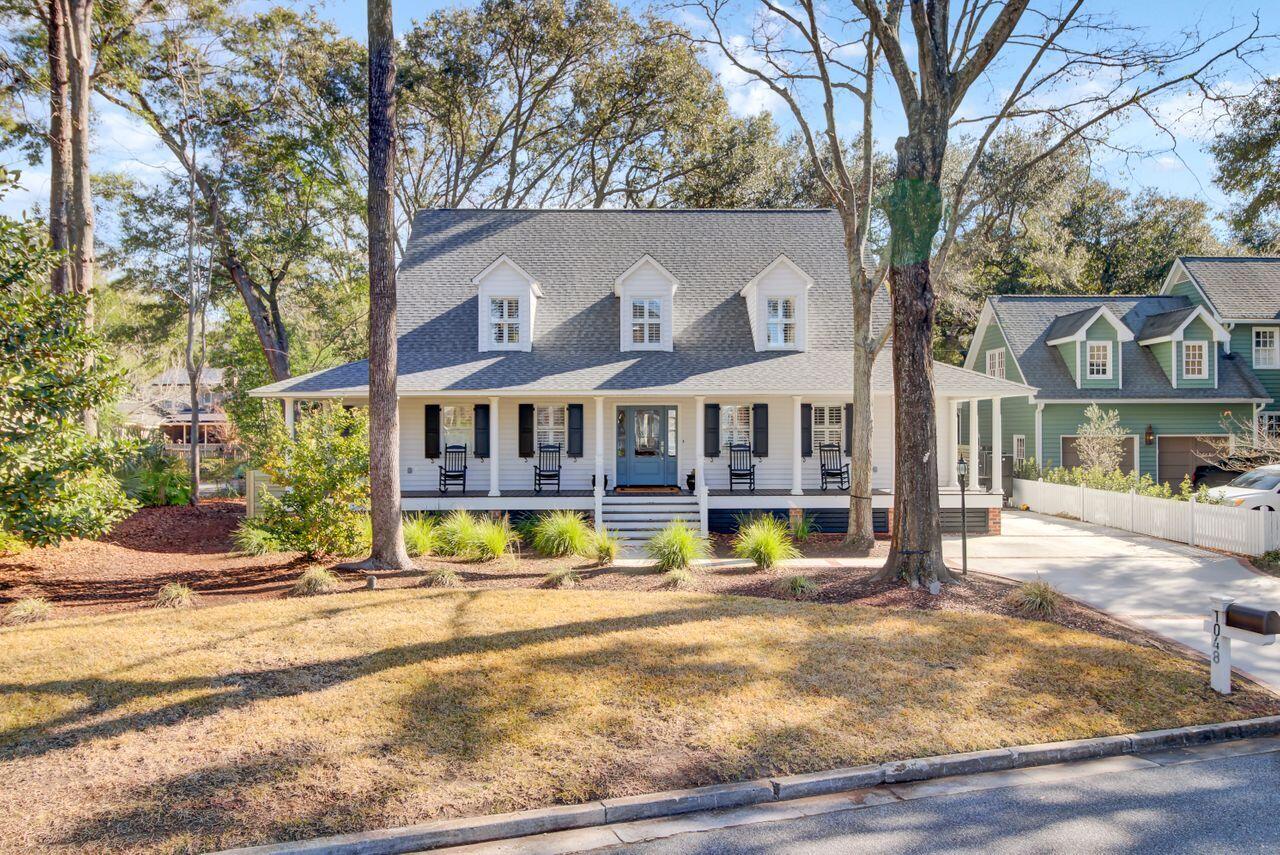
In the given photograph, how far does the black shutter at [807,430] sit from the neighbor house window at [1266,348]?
56.1ft

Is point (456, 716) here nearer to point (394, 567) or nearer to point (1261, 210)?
point (394, 567)

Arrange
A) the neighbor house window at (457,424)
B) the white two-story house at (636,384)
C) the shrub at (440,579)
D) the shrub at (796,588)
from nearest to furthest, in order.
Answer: the shrub at (796,588), the shrub at (440,579), the white two-story house at (636,384), the neighbor house window at (457,424)

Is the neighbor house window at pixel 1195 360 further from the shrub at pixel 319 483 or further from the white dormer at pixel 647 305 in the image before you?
the shrub at pixel 319 483

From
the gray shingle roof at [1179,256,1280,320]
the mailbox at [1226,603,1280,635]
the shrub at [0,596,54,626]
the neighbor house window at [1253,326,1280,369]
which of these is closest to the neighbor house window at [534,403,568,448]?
the shrub at [0,596,54,626]

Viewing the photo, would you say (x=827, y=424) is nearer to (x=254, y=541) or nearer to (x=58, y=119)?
(x=254, y=541)

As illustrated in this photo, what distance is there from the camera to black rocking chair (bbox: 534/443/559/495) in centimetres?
1709

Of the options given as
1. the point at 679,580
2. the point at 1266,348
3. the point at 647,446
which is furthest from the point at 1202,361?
the point at 679,580

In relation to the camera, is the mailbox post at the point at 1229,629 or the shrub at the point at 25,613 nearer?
the mailbox post at the point at 1229,629

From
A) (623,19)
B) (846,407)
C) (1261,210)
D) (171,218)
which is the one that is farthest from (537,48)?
(1261,210)

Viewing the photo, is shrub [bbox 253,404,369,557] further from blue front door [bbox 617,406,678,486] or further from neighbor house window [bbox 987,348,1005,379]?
neighbor house window [bbox 987,348,1005,379]

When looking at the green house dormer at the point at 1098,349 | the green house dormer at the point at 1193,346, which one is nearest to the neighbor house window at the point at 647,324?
the green house dormer at the point at 1098,349

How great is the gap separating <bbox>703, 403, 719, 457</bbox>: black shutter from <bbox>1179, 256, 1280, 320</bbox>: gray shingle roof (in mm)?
18275

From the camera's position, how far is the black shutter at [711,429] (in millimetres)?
Answer: 17188

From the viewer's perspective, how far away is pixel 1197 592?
10.6 m
